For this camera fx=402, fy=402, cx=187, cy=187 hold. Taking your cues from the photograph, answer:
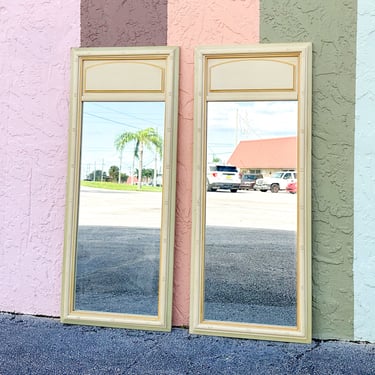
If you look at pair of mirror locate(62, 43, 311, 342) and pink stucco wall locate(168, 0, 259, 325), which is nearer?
pair of mirror locate(62, 43, 311, 342)

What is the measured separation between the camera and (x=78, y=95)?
3381 mm

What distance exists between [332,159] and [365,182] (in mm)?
301

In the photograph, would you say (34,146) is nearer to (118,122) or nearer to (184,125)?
(118,122)

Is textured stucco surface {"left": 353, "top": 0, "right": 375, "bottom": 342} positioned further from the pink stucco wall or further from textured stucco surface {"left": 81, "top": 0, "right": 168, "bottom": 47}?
textured stucco surface {"left": 81, "top": 0, "right": 168, "bottom": 47}

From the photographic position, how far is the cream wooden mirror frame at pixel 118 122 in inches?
128

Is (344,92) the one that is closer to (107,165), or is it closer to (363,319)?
(363,319)

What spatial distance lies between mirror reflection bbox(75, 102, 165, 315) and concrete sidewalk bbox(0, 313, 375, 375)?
1.02 feet

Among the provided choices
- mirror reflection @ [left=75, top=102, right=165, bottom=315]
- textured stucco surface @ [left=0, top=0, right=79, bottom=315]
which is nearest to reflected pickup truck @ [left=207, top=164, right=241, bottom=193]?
Result: mirror reflection @ [left=75, top=102, right=165, bottom=315]

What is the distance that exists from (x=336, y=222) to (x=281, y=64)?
1302mm

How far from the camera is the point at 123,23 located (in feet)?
11.1

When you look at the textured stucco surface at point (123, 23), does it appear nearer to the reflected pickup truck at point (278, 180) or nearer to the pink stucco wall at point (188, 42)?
the pink stucco wall at point (188, 42)

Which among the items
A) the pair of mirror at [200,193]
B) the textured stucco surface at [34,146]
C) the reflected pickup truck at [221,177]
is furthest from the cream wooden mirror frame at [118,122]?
the reflected pickup truck at [221,177]

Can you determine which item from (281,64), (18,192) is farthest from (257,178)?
(18,192)

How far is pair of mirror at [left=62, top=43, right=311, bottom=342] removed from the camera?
10.3 feet
